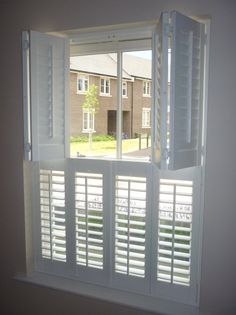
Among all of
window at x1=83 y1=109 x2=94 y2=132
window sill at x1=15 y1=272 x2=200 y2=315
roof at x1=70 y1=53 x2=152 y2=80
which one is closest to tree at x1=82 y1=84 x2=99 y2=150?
window at x1=83 y1=109 x2=94 y2=132

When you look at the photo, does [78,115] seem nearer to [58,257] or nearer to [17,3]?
[17,3]

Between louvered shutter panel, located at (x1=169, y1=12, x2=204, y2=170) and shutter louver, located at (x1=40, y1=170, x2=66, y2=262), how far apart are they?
2.95 ft

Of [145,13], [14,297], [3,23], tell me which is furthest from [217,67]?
[14,297]

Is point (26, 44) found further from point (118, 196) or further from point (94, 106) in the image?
point (118, 196)

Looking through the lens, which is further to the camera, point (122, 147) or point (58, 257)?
point (58, 257)

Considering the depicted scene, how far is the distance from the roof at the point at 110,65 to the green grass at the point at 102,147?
41 cm

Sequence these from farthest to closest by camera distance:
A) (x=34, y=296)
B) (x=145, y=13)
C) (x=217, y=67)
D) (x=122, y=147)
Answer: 1. (x=34, y=296)
2. (x=122, y=147)
3. (x=145, y=13)
4. (x=217, y=67)

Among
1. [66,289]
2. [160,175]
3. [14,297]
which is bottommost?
[14,297]

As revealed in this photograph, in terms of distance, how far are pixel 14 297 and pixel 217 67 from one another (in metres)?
2.03

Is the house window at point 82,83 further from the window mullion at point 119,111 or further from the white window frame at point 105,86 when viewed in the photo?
the window mullion at point 119,111

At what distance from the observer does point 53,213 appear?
227 cm

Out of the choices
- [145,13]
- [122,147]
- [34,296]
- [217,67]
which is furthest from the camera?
[34,296]

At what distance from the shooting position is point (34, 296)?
2.31m

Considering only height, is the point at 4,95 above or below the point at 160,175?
above
